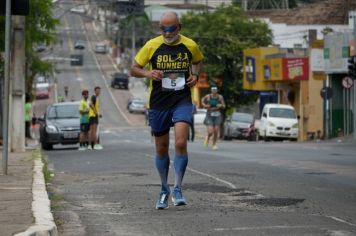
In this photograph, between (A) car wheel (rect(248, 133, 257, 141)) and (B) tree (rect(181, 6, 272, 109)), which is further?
(B) tree (rect(181, 6, 272, 109))

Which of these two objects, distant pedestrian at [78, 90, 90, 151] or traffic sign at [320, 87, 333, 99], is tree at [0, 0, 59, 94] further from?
traffic sign at [320, 87, 333, 99]

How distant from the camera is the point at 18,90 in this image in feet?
81.4

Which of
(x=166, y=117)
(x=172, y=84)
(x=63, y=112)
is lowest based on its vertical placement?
(x=166, y=117)

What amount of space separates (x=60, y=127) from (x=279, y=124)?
2012cm

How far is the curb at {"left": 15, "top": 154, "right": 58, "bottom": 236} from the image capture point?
786cm

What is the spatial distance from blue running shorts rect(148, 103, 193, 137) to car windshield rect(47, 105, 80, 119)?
20.9m

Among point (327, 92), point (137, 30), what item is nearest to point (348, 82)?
point (327, 92)

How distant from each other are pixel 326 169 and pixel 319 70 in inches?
1440

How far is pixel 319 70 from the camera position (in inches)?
2095

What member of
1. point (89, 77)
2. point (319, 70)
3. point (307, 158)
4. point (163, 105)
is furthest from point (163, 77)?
point (89, 77)

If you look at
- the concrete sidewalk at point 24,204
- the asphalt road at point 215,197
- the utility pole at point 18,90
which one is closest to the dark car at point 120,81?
the utility pole at point 18,90

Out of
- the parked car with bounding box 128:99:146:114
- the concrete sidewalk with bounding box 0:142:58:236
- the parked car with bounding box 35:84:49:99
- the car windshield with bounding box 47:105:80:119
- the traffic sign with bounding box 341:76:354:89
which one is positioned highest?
the parked car with bounding box 35:84:49:99

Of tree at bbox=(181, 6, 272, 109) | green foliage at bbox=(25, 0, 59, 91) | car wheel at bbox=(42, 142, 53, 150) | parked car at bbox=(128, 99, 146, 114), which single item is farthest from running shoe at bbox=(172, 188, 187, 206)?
parked car at bbox=(128, 99, 146, 114)

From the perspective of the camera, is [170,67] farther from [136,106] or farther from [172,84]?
[136,106]
